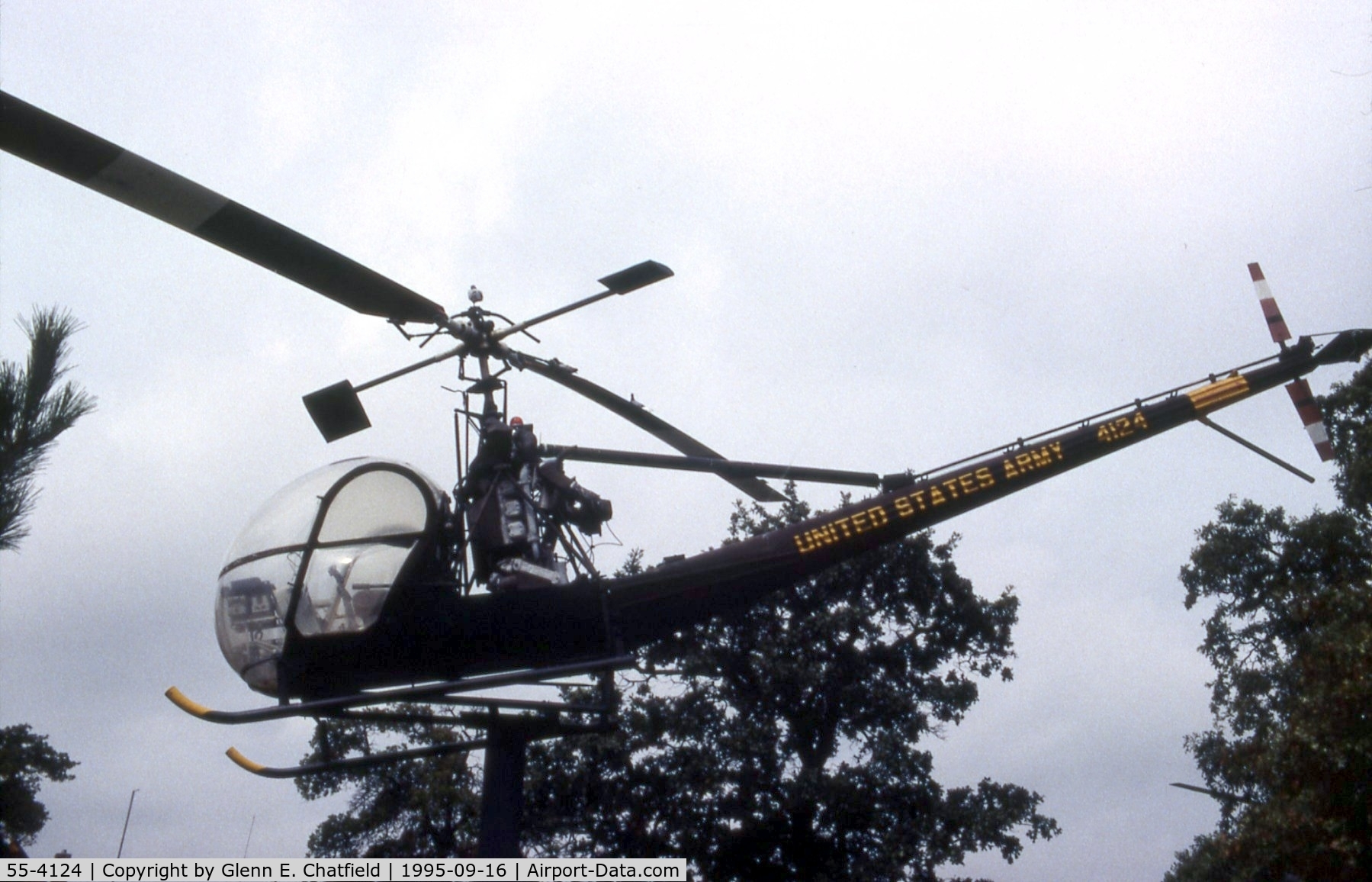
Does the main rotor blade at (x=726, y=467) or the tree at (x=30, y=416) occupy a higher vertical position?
the main rotor blade at (x=726, y=467)

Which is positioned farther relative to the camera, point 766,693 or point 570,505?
point 766,693

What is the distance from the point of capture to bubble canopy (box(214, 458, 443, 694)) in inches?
275

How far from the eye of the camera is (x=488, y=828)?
7.62m

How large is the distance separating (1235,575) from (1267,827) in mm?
7084

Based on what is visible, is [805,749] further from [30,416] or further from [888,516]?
[30,416]

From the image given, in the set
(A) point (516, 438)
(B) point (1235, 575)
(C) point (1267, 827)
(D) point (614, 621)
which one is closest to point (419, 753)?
(D) point (614, 621)

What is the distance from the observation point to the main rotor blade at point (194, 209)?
18.9 feet

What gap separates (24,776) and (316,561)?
2822 centimetres

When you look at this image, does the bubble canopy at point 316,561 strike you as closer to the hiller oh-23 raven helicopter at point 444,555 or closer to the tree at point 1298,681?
the hiller oh-23 raven helicopter at point 444,555

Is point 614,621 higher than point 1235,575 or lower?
lower

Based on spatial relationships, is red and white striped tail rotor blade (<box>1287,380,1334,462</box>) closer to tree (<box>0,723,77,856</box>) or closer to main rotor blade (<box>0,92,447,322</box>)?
main rotor blade (<box>0,92,447,322</box>)

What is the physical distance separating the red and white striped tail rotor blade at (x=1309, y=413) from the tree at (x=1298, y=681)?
198 inches

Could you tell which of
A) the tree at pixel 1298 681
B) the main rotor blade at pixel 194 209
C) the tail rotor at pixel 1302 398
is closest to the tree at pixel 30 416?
the main rotor blade at pixel 194 209

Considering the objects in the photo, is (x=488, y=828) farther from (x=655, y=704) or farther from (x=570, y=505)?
(x=655, y=704)
